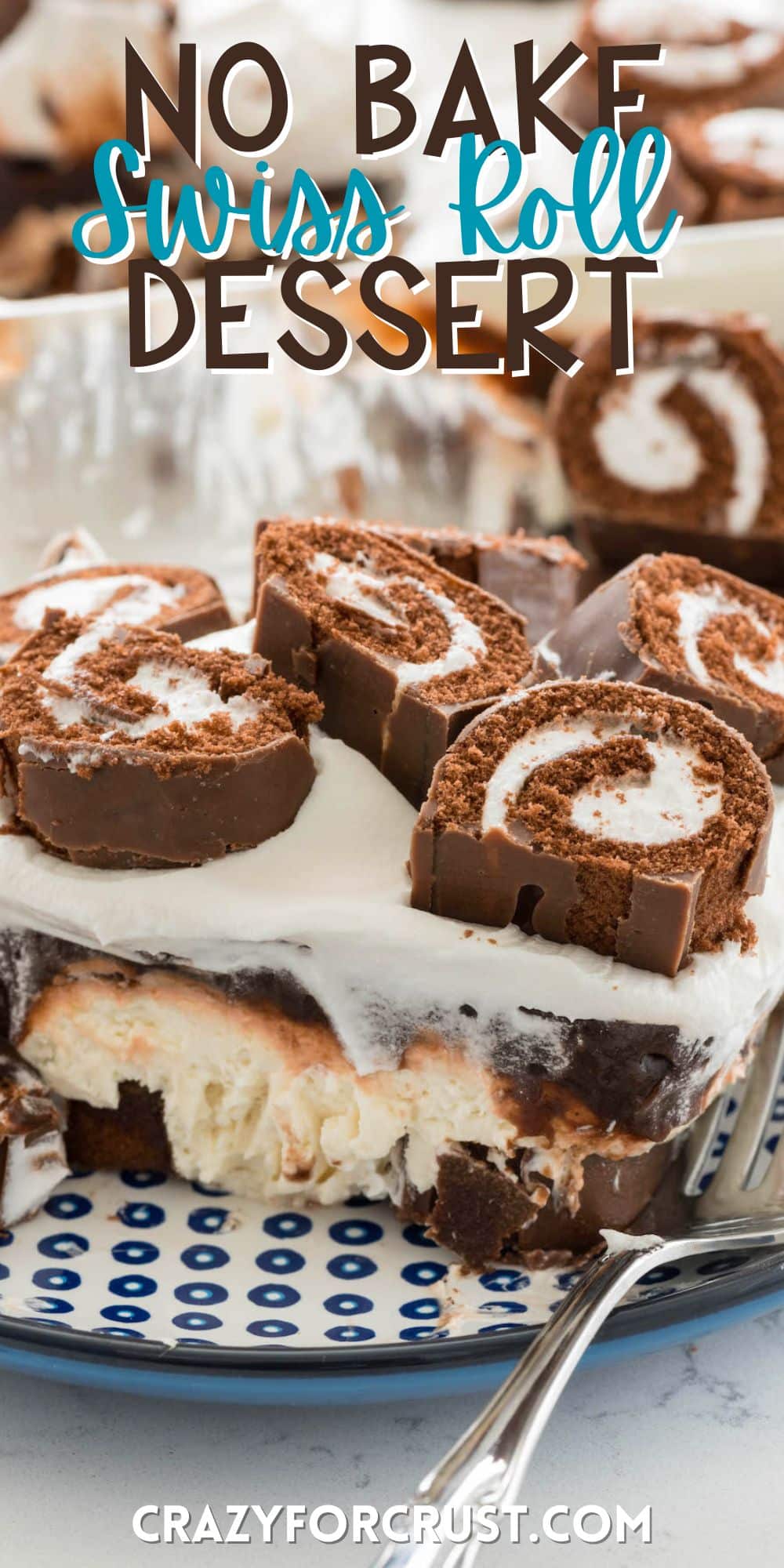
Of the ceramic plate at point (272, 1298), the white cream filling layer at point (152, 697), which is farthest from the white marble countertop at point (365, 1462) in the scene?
the white cream filling layer at point (152, 697)

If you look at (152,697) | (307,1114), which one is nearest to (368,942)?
(307,1114)

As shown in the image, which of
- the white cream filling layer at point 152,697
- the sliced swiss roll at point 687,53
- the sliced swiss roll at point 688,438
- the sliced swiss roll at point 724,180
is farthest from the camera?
the sliced swiss roll at point 687,53

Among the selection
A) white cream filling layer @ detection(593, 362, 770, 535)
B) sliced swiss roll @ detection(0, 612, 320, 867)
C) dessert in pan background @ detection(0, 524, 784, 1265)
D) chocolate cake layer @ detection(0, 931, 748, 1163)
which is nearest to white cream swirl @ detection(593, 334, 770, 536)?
white cream filling layer @ detection(593, 362, 770, 535)

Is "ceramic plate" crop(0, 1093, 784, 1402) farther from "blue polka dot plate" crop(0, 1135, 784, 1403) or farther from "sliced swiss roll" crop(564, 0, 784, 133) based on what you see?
"sliced swiss roll" crop(564, 0, 784, 133)

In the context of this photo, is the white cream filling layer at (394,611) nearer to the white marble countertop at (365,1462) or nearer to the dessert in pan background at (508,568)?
the dessert in pan background at (508,568)

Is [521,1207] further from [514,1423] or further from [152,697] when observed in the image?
[152,697]

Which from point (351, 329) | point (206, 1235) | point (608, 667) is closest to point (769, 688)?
point (608, 667)
